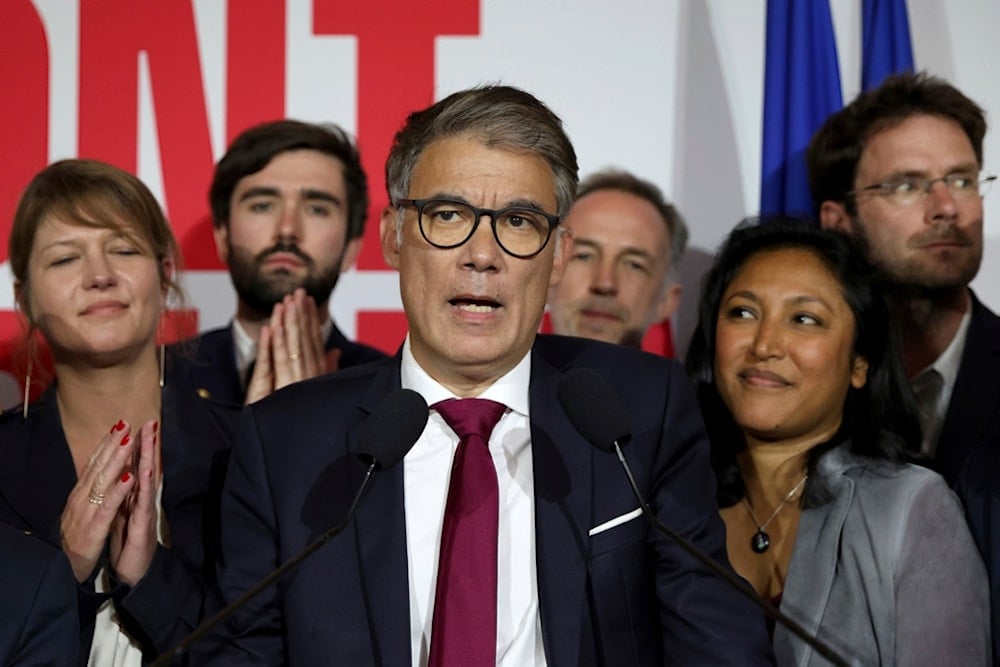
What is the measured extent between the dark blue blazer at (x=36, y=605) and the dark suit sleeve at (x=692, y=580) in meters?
0.98

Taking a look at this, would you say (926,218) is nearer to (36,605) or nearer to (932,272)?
(932,272)

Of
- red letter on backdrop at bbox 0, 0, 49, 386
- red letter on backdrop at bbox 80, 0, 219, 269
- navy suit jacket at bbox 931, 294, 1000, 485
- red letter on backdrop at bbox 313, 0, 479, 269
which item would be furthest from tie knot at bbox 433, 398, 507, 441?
red letter on backdrop at bbox 0, 0, 49, 386

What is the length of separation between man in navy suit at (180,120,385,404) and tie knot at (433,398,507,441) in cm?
153

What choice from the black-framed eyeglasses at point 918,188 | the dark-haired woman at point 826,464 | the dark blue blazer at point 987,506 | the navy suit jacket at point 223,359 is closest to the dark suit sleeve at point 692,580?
the dark-haired woman at point 826,464

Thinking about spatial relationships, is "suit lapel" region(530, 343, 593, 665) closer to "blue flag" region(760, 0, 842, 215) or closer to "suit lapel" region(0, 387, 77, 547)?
"suit lapel" region(0, 387, 77, 547)

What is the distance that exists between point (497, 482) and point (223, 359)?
1.85m

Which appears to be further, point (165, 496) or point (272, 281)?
point (272, 281)

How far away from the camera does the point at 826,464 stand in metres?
2.83

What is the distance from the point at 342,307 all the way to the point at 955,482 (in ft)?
7.05

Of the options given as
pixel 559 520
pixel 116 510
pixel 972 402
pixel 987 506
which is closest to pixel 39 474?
pixel 116 510

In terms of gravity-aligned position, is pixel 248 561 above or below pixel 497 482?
below

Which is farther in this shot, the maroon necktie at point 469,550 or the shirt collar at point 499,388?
the shirt collar at point 499,388

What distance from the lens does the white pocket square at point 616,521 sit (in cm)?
218

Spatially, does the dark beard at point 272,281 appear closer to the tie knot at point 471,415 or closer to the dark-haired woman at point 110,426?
the dark-haired woman at point 110,426
